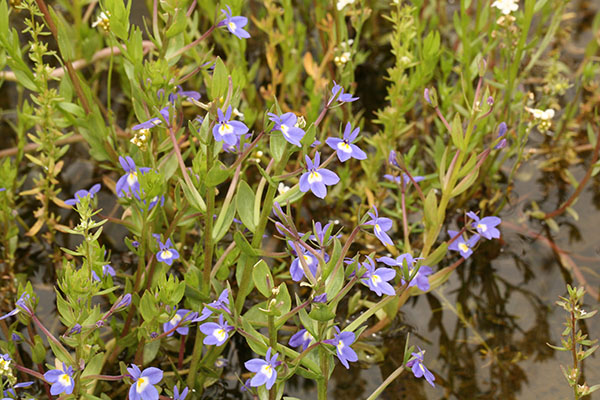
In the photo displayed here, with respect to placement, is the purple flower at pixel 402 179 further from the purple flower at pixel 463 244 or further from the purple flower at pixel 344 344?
the purple flower at pixel 344 344

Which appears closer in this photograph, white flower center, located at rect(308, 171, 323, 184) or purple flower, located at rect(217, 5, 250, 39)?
white flower center, located at rect(308, 171, 323, 184)

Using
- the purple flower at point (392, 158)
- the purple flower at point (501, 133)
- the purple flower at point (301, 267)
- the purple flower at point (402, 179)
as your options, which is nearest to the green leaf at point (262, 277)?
the purple flower at point (301, 267)

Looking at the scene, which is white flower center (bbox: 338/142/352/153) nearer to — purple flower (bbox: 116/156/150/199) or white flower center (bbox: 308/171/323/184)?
white flower center (bbox: 308/171/323/184)

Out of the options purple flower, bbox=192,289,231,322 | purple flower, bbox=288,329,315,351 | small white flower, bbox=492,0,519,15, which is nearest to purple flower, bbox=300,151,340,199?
purple flower, bbox=192,289,231,322

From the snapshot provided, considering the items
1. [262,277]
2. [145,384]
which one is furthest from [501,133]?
[145,384]

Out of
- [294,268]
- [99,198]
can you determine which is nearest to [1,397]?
[294,268]

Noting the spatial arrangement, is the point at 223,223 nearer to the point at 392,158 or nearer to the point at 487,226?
the point at 392,158
